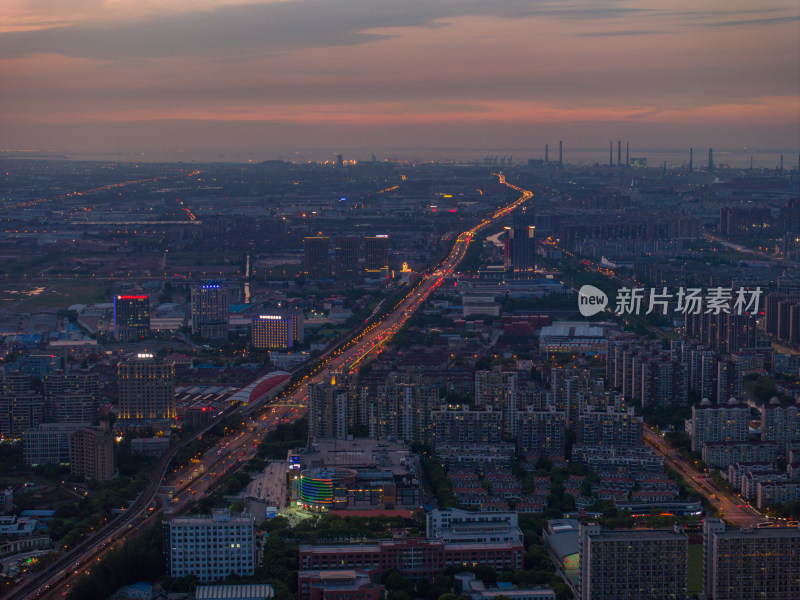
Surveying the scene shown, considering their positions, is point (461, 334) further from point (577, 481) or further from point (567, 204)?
point (567, 204)

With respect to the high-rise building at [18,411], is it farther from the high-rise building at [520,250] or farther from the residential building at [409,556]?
the high-rise building at [520,250]

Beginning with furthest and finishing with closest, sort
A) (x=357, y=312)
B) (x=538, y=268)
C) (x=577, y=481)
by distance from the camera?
(x=538, y=268)
(x=357, y=312)
(x=577, y=481)

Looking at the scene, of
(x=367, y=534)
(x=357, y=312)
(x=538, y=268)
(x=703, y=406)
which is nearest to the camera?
(x=367, y=534)

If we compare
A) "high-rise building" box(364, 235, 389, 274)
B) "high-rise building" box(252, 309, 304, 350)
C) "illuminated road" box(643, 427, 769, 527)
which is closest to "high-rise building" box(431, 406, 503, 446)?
"illuminated road" box(643, 427, 769, 527)

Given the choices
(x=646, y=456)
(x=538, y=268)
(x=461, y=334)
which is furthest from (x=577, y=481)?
(x=538, y=268)

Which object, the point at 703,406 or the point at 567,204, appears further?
the point at 567,204

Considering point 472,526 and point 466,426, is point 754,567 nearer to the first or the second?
point 472,526
